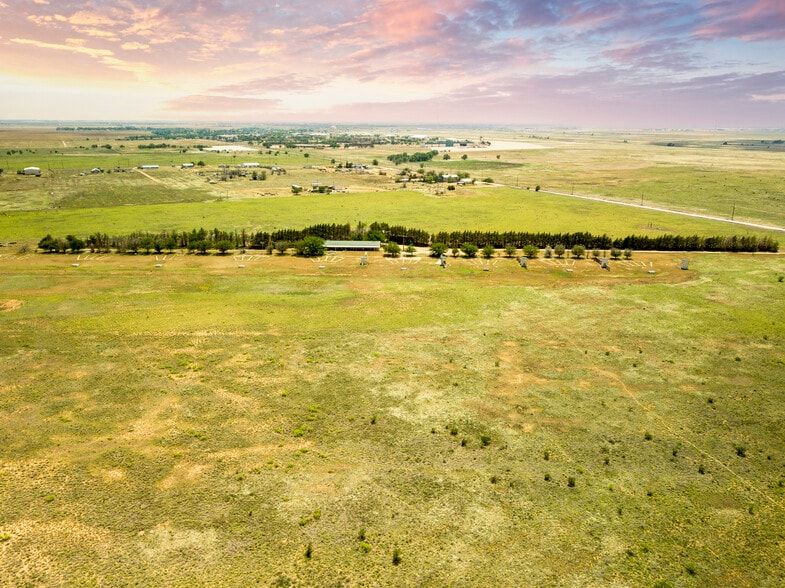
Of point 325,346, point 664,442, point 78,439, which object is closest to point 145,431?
point 78,439

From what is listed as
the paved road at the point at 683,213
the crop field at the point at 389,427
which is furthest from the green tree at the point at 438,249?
the paved road at the point at 683,213

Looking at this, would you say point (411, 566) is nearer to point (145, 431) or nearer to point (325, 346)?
point (145, 431)

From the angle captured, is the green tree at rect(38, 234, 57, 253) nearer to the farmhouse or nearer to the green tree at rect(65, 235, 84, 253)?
the green tree at rect(65, 235, 84, 253)

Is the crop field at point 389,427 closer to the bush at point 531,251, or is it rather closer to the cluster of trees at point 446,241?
the cluster of trees at point 446,241

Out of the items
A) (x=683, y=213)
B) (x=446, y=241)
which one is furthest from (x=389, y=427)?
(x=683, y=213)

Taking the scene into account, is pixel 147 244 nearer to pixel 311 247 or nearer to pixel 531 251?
pixel 311 247

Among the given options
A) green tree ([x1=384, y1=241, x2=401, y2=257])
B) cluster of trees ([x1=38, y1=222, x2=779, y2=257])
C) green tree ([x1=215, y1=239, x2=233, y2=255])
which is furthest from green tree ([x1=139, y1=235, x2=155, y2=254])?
green tree ([x1=384, y1=241, x2=401, y2=257])
